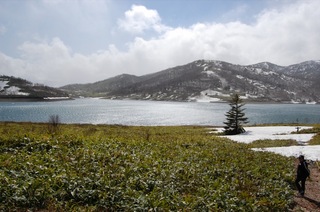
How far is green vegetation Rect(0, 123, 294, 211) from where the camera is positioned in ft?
36.8

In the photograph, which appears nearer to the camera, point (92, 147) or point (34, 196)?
point (34, 196)

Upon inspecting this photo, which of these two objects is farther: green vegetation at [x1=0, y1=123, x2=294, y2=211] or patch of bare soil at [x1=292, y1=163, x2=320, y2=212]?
patch of bare soil at [x1=292, y1=163, x2=320, y2=212]

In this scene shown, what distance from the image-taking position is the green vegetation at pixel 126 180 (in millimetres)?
11203

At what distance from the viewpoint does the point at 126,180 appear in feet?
44.5

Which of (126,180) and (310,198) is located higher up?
(126,180)

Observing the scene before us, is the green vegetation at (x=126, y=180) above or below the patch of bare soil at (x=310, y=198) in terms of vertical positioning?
above

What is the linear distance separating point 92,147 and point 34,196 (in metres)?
9.17

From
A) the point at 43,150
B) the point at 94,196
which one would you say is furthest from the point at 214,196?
the point at 43,150

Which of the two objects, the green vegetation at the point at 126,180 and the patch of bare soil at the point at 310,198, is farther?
the patch of bare soil at the point at 310,198

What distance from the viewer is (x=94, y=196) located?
1165 centimetres

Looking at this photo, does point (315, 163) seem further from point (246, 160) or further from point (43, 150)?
point (43, 150)

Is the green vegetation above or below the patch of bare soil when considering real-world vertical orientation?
above

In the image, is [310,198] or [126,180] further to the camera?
[310,198]

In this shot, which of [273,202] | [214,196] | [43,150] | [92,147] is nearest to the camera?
[214,196]
